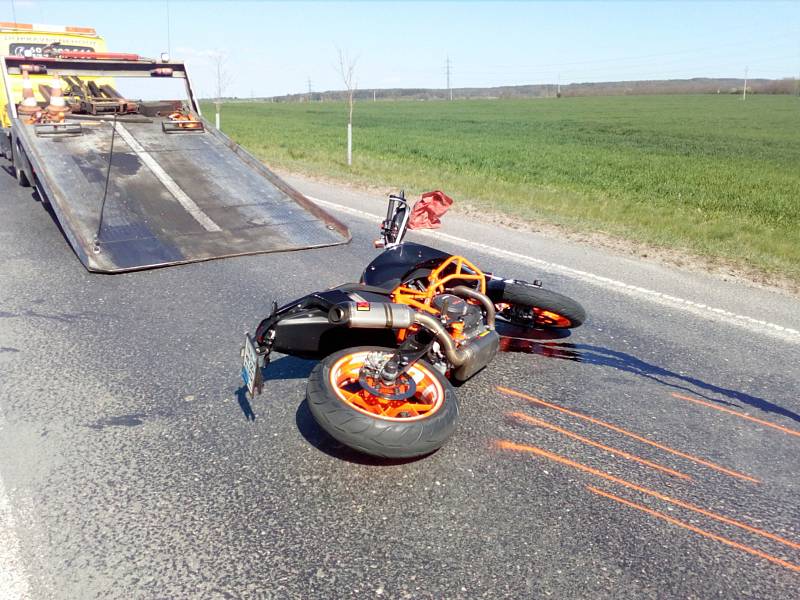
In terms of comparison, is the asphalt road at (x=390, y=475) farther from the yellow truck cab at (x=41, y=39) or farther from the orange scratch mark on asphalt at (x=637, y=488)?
the yellow truck cab at (x=41, y=39)

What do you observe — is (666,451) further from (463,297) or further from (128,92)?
(128,92)

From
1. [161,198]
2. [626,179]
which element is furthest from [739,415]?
[626,179]

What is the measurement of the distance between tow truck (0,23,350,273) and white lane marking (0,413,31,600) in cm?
395

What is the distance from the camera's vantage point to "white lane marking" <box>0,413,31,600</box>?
8.21 ft

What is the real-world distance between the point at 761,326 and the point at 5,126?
41.8ft

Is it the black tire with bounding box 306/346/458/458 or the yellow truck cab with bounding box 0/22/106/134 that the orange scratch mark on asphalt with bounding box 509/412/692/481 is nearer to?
the black tire with bounding box 306/346/458/458

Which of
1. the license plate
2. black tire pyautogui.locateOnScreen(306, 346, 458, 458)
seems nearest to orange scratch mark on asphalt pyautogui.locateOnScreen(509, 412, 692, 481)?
black tire pyautogui.locateOnScreen(306, 346, 458, 458)

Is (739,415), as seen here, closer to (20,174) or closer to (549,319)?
(549,319)

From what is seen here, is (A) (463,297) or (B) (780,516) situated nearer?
(B) (780,516)

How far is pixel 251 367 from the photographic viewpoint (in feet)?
11.7

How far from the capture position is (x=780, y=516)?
314 centimetres

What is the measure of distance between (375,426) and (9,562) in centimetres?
163

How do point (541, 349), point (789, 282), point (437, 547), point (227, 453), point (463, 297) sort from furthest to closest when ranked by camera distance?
point (789, 282)
point (541, 349)
point (463, 297)
point (227, 453)
point (437, 547)

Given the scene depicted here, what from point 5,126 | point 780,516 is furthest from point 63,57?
point 780,516
